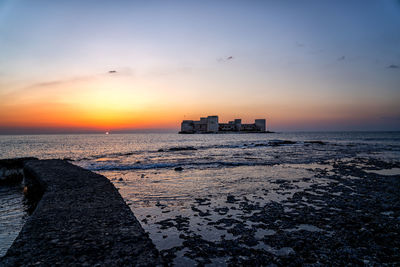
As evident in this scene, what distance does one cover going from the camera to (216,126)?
569 ft

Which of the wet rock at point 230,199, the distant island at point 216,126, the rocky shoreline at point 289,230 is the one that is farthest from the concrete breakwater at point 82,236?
the distant island at point 216,126

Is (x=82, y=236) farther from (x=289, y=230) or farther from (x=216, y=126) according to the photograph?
(x=216, y=126)

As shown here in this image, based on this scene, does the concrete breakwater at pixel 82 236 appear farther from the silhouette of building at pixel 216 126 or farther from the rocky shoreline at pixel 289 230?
the silhouette of building at pixel 216 126

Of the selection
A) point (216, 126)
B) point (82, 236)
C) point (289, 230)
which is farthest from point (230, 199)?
point (216, 126)

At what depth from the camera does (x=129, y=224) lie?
5473mm

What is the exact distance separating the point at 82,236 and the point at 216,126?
6679 inches

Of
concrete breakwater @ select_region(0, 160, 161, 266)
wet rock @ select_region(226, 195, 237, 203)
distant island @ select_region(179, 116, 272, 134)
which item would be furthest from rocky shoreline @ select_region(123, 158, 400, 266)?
distant island @ select_region(179, 116, 272, 134)

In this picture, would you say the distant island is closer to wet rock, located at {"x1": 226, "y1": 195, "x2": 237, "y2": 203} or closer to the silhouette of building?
the silhouette of building

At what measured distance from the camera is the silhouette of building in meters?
174

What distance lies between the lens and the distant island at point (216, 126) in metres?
174

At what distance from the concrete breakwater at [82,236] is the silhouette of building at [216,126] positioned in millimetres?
164981

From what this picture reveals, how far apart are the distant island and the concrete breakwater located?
164981mm

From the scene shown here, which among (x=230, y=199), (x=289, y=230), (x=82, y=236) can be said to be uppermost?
(x=82, y=236)

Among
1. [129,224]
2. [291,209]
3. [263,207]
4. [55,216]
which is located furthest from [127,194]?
[291,209]
